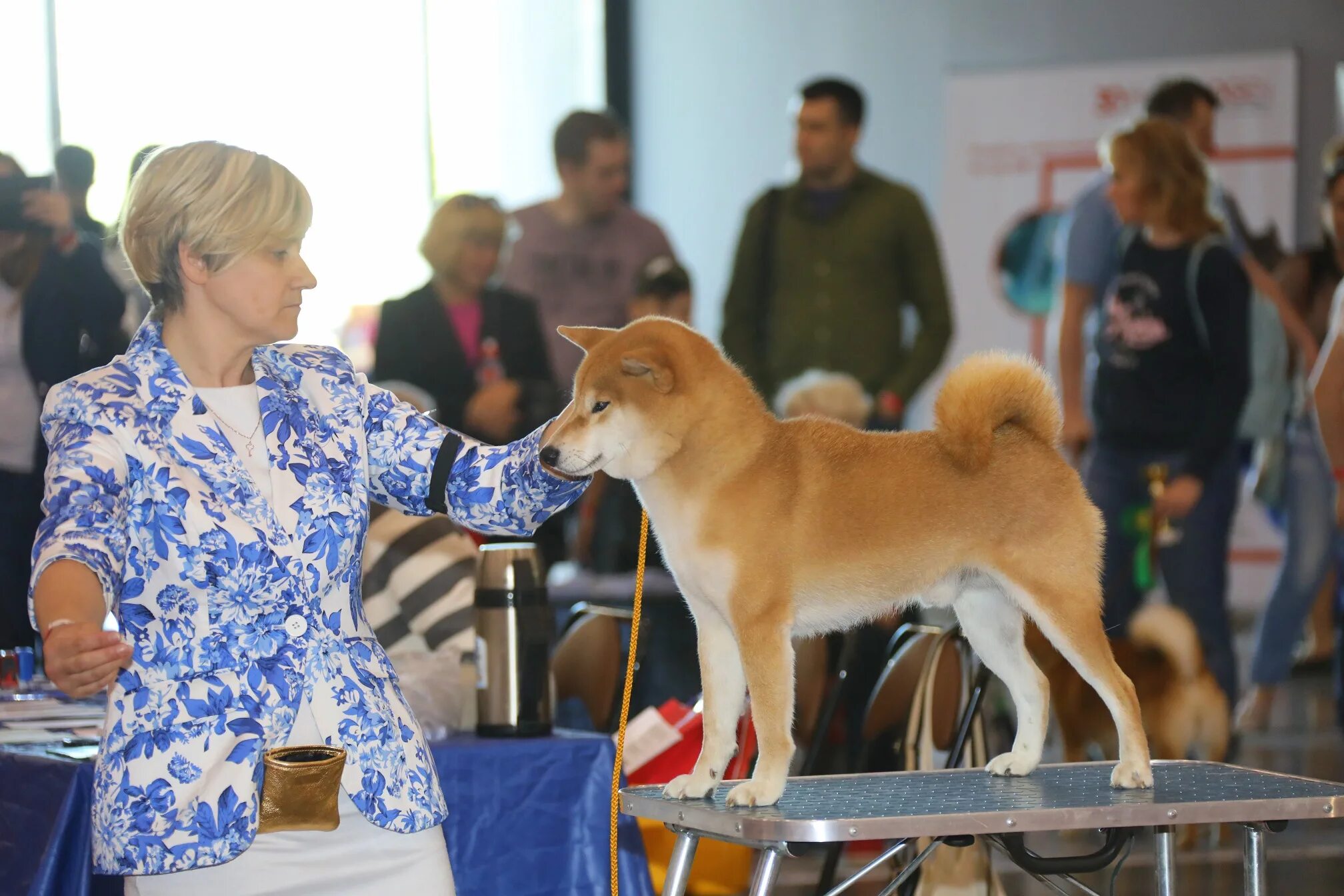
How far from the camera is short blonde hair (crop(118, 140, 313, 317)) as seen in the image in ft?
6.47

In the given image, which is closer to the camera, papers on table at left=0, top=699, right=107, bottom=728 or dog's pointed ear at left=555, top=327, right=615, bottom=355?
dog's pointed ear at left=555, top=327, right=615, bottom=355

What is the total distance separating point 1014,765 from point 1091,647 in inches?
10.6

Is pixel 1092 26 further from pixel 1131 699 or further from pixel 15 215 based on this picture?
pixel 1131 699

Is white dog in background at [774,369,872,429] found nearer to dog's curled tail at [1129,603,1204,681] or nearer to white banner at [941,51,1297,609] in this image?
dog's curled tail at [1129,603,1204,681]

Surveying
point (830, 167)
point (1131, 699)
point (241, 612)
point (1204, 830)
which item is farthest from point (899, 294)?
point (241, 612)

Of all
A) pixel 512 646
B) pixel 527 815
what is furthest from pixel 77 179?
pixel 527 815

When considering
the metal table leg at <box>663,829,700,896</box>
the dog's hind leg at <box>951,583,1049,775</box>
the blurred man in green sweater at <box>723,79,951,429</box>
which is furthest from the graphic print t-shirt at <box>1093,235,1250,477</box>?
the metal table leg at <box>663,829,700,896</box>

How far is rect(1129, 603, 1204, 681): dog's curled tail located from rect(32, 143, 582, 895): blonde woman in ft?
9.13

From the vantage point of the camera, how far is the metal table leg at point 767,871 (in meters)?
1.93

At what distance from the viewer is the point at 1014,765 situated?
2.33 metres

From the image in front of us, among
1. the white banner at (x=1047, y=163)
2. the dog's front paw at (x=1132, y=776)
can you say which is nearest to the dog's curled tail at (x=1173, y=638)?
the dog's front paw at (x=1132, y=776)

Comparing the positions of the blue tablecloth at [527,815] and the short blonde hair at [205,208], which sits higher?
the short blonde hair at [205,208]

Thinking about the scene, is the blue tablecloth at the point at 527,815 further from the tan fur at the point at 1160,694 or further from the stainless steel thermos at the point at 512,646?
the tan fur at the point at 1160,694

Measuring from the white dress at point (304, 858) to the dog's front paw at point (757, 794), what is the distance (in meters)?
0.40
